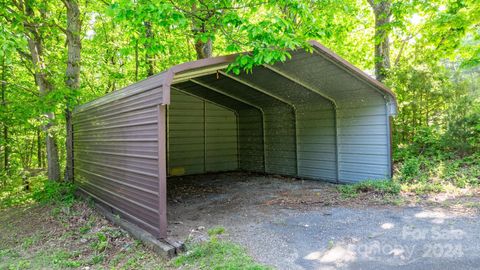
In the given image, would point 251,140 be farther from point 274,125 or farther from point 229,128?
point 274,125

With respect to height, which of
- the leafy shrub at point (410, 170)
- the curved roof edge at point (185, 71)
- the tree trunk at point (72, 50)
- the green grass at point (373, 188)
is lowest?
the green grass at point (373, 188)

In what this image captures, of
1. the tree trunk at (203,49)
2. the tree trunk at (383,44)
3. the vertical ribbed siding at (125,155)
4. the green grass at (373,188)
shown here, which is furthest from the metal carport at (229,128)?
the tree trunk at (383,44)

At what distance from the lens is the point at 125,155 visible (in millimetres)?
4430

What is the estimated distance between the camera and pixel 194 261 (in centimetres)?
307

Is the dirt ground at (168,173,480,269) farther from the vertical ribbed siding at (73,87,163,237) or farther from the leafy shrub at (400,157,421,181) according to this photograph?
the leafy shrub at (400,157,421,181)

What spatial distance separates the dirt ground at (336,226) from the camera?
2.91 m

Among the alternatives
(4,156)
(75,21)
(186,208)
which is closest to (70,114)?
(75,21)

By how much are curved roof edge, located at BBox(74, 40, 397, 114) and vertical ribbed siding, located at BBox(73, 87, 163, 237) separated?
0.08 metres

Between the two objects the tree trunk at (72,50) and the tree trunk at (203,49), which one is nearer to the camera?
the tree trunk at (72,50)

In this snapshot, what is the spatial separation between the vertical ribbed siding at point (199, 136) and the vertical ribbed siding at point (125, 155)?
356 cm

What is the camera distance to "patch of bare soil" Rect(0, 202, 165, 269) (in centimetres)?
346

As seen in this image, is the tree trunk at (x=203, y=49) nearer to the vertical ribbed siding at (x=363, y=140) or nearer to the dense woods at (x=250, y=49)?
the dense woods at (x=250, y=49)

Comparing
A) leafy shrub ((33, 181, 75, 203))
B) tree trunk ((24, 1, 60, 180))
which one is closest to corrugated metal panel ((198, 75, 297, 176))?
tree trunk ((24, 1, 60, 180))

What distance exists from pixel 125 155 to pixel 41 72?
3681 mm
